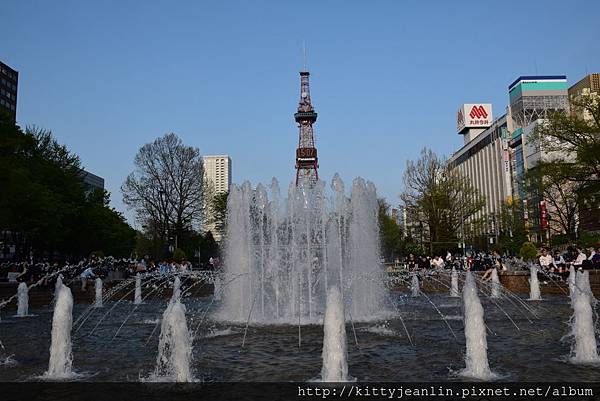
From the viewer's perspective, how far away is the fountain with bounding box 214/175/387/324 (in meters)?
13.8

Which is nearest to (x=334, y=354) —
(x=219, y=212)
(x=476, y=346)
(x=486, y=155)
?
(x=476, y=346)

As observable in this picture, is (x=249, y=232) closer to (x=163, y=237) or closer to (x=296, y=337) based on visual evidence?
(x=296, y=337)

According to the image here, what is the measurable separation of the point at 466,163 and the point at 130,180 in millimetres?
91481

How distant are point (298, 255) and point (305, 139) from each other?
78.0m

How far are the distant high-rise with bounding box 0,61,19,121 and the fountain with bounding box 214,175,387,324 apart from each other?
7861 centimetres

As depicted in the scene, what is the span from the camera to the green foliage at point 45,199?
86.5 ft

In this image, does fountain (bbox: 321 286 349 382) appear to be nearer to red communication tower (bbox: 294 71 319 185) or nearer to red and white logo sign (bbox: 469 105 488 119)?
red communication tower (bbox: 294 71 319 185)

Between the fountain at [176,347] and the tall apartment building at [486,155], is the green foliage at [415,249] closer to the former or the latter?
the tall apartment building at [486,155]

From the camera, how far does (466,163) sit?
385ft

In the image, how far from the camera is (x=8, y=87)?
278ft

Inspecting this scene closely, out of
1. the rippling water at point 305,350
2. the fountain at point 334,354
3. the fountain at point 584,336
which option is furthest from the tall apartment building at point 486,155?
the fountain at point 334,354

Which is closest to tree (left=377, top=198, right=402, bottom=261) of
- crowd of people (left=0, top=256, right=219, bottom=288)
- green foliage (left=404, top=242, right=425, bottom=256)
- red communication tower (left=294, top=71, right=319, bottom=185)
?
green foliage (left=404, top=242, right=425, bottom=256)

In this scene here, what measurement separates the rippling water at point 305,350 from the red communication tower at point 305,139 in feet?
248

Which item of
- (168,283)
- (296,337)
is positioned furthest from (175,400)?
(168,283)
